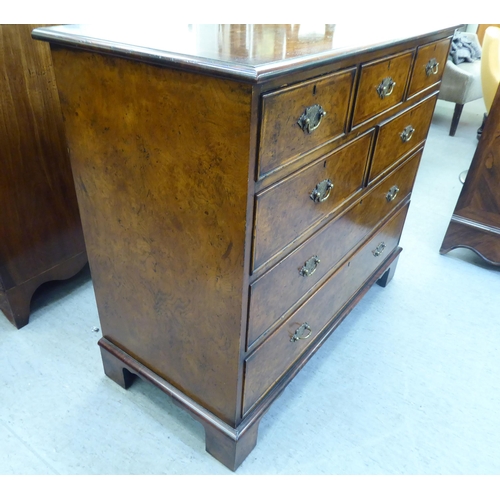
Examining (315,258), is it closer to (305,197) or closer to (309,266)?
(309,266)

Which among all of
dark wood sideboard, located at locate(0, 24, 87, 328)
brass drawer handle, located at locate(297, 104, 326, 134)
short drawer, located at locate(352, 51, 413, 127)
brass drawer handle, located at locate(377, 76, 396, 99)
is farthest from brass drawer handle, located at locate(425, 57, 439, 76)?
dark wood sideboard, located at locate(0, 24, 87, 328)

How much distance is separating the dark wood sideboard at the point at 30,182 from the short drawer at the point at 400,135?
1.05 metres

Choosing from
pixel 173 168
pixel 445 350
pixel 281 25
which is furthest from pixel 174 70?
pixel 445 350

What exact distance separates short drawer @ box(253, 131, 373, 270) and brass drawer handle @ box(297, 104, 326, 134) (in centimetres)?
9

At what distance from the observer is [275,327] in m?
1.13

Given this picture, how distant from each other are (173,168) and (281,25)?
19.3 inches

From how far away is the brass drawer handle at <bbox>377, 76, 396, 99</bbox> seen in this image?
3.67 feet

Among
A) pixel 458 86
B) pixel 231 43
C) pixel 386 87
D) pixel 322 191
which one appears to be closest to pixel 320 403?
pixel 322 191

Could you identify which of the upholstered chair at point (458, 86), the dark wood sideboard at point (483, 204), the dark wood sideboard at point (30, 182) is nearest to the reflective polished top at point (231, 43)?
the dark wood sideboard at point (30, 182)

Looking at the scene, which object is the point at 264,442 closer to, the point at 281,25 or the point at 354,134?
the point at 354,134

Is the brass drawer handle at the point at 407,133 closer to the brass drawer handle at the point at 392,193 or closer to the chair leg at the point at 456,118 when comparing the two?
the brass drawer handle at the point at 392,193

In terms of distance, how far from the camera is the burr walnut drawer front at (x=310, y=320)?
115 cm

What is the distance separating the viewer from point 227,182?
82cm

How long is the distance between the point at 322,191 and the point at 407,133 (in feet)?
1.86
